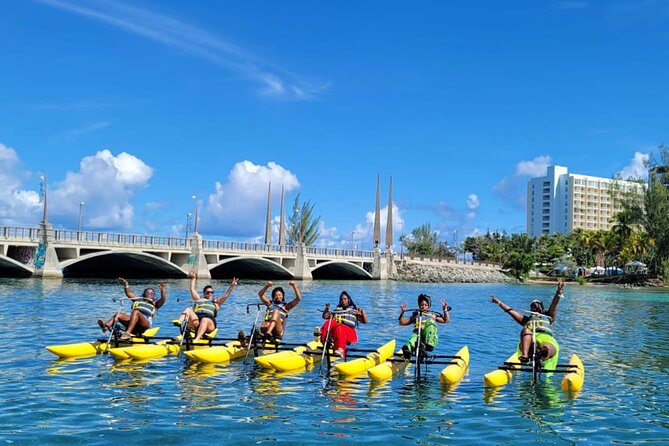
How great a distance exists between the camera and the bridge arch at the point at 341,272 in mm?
92688

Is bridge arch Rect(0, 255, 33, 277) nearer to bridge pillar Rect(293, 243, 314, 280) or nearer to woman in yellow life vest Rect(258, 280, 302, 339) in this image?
bridge pillar Rect(293, 243, 314, 280)

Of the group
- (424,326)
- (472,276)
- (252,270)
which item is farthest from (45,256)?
(472,276)

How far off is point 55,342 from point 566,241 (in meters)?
126

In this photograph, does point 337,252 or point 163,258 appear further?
point 337,252

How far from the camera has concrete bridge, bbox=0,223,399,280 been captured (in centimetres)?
5659

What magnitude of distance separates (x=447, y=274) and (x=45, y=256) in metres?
69.1

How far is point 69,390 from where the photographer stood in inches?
537

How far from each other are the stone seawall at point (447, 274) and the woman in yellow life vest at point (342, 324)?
84687mm

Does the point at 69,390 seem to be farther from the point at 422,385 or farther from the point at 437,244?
the point at 437,244

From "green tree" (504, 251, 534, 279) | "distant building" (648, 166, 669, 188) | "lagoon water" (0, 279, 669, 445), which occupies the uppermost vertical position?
"distant building" (648, 166, 669, 188)

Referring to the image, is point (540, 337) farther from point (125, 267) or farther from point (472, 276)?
point (472, 276)

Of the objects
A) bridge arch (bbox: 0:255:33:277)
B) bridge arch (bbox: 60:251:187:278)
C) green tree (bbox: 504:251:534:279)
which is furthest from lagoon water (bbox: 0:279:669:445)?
green tree (bbox: 504:251:534:279)

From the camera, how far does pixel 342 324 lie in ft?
56.7

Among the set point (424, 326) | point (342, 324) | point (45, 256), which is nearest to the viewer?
point (424, 326)
